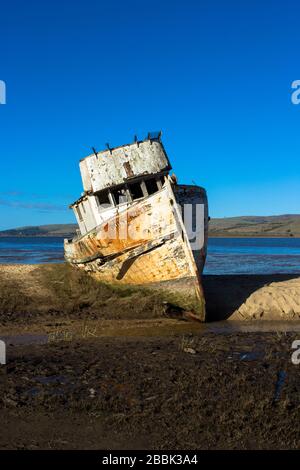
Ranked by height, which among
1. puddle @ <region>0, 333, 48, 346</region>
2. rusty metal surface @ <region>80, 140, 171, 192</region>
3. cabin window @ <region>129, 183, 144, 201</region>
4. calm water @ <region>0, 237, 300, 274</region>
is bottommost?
puddle @ <region>0, 333, 48, 346</region>

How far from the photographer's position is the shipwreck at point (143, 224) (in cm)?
1163

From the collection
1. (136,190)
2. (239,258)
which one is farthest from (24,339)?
(239,258)

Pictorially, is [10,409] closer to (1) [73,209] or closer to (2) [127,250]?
(2) [127,250]

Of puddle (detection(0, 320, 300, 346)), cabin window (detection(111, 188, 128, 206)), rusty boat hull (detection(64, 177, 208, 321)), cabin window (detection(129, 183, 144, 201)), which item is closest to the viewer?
puddle (detection(0, 320, 300, 346))

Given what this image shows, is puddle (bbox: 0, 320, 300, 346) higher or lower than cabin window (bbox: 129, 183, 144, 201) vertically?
lower

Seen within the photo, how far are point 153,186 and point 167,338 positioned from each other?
5.63m

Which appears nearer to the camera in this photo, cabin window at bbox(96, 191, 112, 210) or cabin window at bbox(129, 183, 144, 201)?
cabin window at bbox(96, 191, 112, 210)

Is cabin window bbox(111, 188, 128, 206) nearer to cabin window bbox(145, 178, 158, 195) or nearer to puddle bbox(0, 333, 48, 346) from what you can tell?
cabin window bbox(145, 178, 158, 195)

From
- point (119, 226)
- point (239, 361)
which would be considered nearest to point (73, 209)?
point (119, 226)

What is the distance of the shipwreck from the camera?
11.6 metres

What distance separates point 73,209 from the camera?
16328 mm

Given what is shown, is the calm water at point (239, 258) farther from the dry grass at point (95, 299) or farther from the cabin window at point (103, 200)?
the cabin window at point (103, 200)

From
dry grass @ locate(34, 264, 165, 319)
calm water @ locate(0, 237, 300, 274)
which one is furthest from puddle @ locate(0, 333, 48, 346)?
calm water @ locate(0, 237, 300, 274)

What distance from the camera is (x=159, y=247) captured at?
38.7ft
